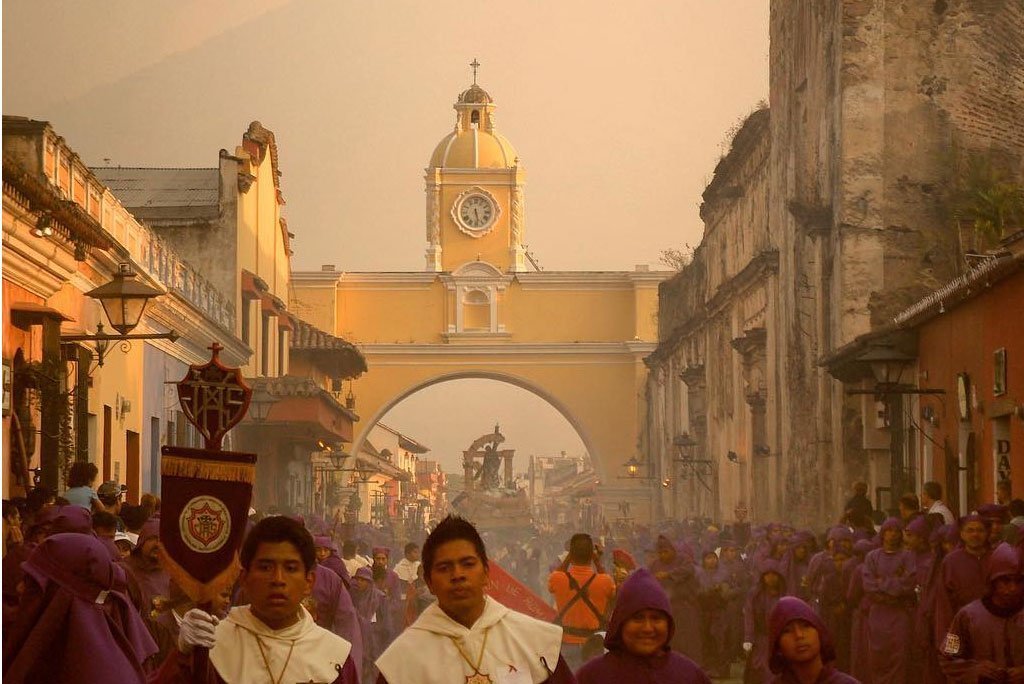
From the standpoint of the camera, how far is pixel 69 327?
66.8 ft

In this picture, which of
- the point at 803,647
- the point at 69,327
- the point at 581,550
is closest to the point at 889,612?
the point at 581,550

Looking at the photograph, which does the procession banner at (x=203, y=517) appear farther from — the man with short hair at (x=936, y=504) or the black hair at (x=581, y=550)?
the man with short hair at (x=936, y=504)

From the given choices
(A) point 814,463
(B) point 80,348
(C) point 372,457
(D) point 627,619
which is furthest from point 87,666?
(C) point 372,457

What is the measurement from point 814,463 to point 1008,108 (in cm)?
539

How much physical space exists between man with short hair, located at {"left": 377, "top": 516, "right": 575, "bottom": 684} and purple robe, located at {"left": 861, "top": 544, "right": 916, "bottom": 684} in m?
9.41

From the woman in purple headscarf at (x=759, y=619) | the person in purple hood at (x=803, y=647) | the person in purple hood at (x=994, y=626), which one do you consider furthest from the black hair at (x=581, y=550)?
the person in purple hood at (x=803, y=647)

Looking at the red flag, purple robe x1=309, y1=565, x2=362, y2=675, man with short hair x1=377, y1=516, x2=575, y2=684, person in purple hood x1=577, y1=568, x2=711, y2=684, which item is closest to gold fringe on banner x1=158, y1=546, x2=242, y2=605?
man with short hair x1=377, y1=516, x2=575, y2=684

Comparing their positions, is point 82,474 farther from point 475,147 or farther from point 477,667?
point 475,147

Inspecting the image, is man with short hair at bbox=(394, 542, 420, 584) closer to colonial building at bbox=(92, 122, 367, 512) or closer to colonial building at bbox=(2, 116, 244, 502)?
colonial building at bbox=(2, 116, 244, 502)

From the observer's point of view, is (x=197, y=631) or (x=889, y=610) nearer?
(x=197, y=631)

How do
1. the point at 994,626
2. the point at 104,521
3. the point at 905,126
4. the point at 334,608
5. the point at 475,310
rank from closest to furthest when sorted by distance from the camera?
the point at 994,626, the point at 334,608, the point at 104,521, the point at 905,126, the point at 475,310

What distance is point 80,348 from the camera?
65.5 ft

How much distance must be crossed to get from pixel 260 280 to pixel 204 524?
31.4m

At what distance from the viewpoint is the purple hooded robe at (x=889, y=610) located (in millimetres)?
15438
